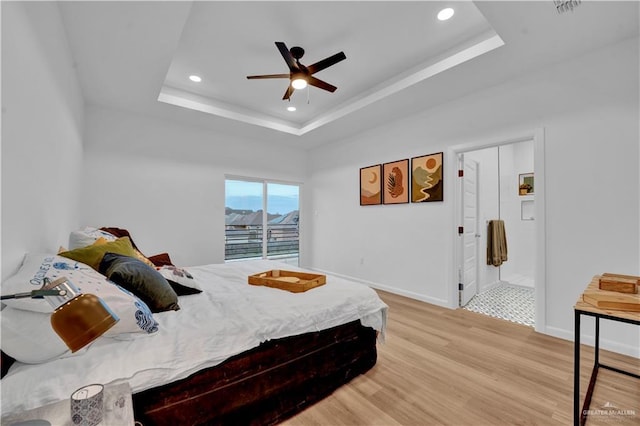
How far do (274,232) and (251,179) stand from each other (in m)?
1.14

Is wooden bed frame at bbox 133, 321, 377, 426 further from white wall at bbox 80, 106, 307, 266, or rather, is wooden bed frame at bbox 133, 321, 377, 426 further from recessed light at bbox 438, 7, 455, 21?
white wall at bbox 80, 106, 307, 266

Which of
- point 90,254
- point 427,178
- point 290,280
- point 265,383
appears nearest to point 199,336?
point 265,383

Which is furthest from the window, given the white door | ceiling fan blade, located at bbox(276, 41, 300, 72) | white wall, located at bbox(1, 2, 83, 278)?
the white door

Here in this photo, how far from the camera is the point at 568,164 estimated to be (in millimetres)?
2654

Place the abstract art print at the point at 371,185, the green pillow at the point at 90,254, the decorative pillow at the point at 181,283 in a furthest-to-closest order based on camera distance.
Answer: the abstract art print at the point at 371,185
the decorative pillow at the point at 181,283
the green pillow at the point at 90,254

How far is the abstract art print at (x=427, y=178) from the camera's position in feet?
12.0

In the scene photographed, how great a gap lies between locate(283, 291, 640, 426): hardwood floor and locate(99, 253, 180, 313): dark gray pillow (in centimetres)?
101

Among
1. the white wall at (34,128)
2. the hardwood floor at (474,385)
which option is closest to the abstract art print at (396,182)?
the hardwood floor at (474,385)

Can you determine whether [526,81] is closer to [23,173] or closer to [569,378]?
[569,378]

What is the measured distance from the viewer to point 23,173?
1457 millimetres

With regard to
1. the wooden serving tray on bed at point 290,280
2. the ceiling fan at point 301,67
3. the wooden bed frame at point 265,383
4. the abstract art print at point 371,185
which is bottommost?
the wooden bed frame at point 265,383

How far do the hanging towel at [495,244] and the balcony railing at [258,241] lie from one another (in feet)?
11.6

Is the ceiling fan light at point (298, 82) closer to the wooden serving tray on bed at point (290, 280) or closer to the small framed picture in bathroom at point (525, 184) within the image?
the wooden serving tray on bed at point (290, 280)

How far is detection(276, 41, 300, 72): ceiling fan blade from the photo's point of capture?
2.26 meters
